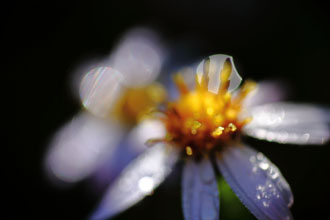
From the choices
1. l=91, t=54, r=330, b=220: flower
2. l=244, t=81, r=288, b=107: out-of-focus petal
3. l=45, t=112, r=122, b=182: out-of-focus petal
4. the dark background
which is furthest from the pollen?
l=45, t=112, r=122, b=182: out-of-focus petal

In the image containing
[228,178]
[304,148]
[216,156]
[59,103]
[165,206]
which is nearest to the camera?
[228,178]

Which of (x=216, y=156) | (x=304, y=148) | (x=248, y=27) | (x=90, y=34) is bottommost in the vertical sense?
(x=304, y=148)

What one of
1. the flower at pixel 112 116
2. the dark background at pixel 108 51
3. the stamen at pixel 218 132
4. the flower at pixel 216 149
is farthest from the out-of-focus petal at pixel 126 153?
the stamen at pixel 218 132

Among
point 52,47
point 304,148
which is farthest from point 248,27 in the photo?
point 52,47

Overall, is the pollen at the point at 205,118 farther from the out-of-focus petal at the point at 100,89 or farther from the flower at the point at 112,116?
the out-of-focus petal at the point at 100,89

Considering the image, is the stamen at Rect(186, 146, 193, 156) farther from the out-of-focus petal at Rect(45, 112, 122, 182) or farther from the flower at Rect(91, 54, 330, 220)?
the out-of-focus petal at Rect(45, 112, 122, 182)

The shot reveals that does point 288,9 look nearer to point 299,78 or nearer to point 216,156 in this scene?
point 299,78
